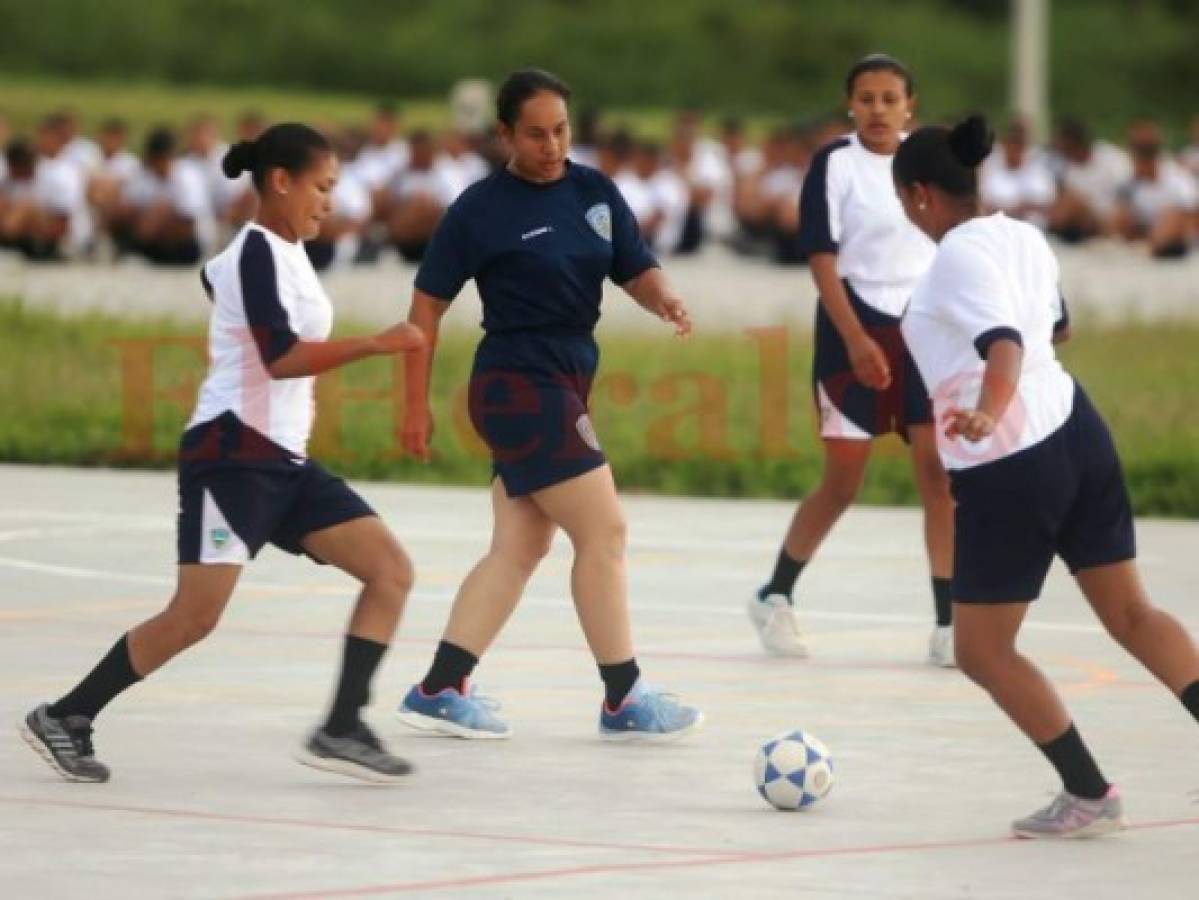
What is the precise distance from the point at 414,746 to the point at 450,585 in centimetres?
399

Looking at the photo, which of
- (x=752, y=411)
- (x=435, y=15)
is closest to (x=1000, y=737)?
(x=752, y=411)

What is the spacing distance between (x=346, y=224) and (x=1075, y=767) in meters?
26.1

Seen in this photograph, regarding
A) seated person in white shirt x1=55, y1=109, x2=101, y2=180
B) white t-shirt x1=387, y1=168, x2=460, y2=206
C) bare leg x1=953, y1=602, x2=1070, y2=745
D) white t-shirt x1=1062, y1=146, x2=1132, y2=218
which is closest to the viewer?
bare leg x1=953, y1=602, x2=1070, y2=745

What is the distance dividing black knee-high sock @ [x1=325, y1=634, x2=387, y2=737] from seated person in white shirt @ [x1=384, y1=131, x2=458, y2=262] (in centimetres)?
2565

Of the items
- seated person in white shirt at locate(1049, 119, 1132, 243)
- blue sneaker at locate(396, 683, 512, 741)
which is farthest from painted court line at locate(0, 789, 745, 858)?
seated person in white shirt at locate(1049, 119, 1132, 243)

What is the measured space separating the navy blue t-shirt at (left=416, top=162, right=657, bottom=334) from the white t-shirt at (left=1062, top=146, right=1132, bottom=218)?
1122 inches

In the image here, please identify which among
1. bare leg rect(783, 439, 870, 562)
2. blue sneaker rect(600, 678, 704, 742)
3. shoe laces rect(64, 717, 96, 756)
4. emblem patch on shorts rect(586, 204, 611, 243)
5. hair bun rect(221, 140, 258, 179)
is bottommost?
blue sneaker rect(600, 678, 704, 742)

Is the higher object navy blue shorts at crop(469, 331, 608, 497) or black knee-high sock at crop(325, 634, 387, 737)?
navy blue shorts at crop(469, 331, 608, 497)

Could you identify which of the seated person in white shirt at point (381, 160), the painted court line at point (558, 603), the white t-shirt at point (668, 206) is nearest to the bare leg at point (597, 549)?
the painted court line at point (558, 603)

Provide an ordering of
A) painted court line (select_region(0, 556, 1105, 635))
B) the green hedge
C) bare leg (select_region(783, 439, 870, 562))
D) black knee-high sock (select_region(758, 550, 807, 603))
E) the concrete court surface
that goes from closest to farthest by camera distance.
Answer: the concrete court surface < bare leg (select_region(783, 439, 870, 562)) < black knee-high sock (select_region(758, 550, 807, 603)) < painted court line (select_region(0, 556, 1105, 635)) < the green hedge

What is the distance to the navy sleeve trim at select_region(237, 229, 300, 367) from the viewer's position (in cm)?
880

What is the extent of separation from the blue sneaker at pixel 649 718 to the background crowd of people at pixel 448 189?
22541 millimetres

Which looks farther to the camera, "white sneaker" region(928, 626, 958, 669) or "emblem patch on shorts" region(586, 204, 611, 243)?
"white sneaker" region(928, 626, 958, 669)

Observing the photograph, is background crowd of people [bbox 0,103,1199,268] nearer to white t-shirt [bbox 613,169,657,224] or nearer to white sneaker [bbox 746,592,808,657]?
white t-shirt [bbox 613,169,657,224]
